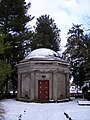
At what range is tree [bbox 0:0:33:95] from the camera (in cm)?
3725

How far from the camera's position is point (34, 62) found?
94.4 feet

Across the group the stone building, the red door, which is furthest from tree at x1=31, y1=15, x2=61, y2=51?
the red door

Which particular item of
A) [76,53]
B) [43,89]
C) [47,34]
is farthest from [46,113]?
[47,34]

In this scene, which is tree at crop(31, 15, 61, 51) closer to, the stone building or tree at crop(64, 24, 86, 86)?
tree at crop(64, 24, 86, 86)

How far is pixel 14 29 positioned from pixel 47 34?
15.0 meters

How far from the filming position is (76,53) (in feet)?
103

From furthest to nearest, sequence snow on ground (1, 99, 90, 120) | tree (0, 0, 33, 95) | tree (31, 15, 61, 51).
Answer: tree (31, 15, 61, 51) → tree (0, 0, 33, 95) → snow on ground (1, 99, 90, 120)

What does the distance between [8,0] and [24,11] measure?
138 inches

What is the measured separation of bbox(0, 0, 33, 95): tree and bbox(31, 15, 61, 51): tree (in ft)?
31.8

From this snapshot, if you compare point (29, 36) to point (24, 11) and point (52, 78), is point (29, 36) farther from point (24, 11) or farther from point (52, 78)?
point (52, 78)

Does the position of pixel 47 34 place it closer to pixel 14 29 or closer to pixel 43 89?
pixel 14 29

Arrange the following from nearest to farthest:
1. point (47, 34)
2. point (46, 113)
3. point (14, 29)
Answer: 1. point (46, 113)
2. point (14, 29)
3. point (47, 34)

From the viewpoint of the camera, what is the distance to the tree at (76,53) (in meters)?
30.2

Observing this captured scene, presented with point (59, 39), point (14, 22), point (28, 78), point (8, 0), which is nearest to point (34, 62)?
point (28, 78)
